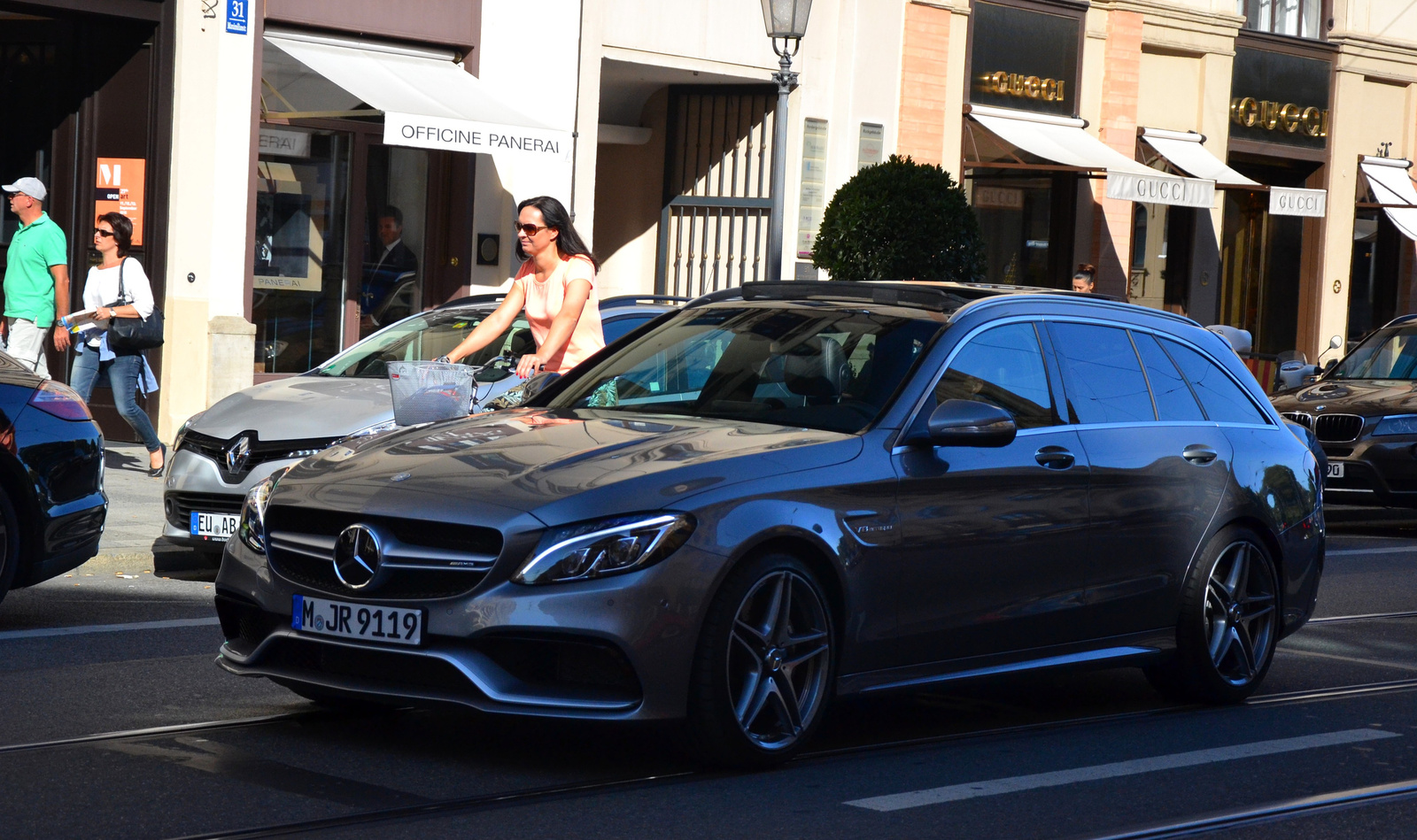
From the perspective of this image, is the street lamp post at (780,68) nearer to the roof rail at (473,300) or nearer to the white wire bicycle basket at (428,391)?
the roof rail at (473,300)

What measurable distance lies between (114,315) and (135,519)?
2.29 meters

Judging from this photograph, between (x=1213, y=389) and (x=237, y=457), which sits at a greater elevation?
(x=1213, y=389)

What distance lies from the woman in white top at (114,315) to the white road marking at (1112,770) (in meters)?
8.94

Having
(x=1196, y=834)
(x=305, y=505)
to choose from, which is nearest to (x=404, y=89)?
(x=305, y=505)

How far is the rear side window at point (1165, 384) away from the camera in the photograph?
24.6 ft

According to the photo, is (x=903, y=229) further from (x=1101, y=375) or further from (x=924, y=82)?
(x=1101, y=375)

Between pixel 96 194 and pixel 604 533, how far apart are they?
1246 centimetres

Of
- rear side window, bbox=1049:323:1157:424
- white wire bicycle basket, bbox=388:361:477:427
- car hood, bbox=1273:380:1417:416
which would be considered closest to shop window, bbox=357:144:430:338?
car hood, bbox=1273:380:1417:416

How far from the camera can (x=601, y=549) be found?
543 centimetres

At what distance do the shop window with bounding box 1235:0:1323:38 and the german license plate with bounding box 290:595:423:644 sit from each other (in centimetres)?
2445

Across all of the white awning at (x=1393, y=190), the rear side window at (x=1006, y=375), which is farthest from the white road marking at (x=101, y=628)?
the white awning at (x=1393, y=190)

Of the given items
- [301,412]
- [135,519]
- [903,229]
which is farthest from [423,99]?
[301,412]

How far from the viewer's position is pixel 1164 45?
26.6m

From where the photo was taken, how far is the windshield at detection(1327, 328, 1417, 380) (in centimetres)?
1605
